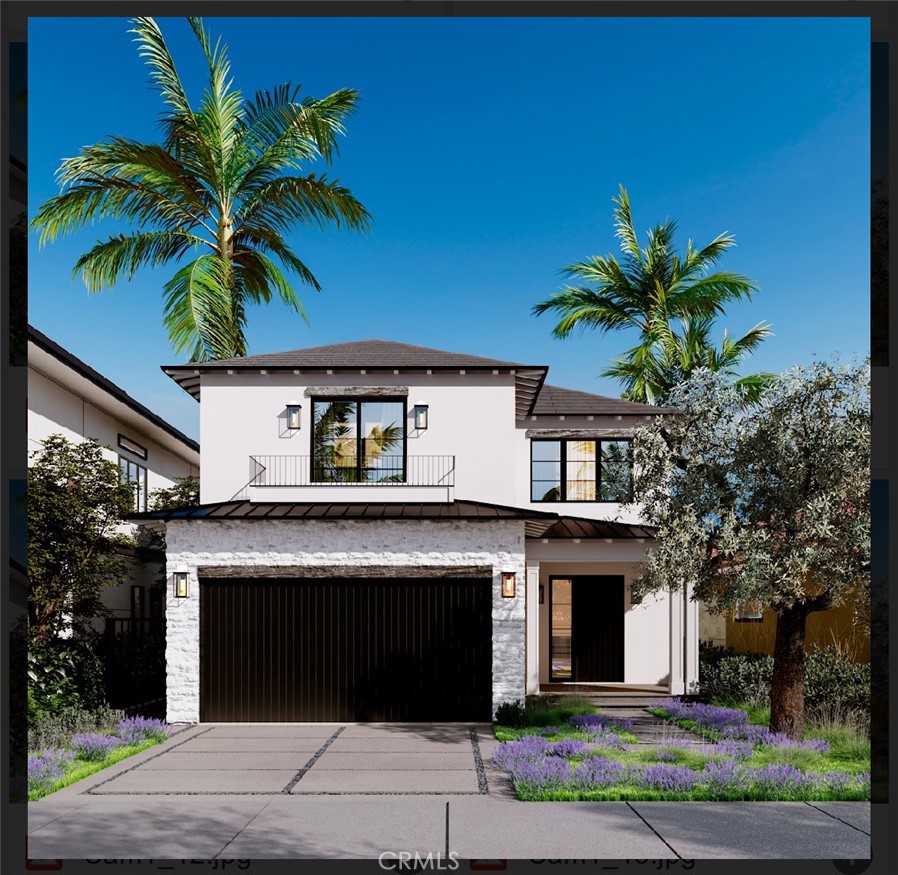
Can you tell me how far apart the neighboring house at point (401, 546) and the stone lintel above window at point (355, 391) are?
36 millimetres

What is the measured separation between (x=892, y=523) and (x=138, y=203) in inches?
750

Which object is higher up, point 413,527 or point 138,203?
point 138,203

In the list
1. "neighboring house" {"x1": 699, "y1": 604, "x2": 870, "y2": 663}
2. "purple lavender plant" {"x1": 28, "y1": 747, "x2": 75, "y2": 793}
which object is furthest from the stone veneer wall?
"neighboring house" {"x1": 699, "y1": 604, "x2": 870, "y2": 663}

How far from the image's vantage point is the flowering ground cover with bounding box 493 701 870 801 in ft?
30.0

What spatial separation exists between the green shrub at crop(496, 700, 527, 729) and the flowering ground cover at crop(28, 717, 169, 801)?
16.4 feet

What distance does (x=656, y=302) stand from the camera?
1000 inches

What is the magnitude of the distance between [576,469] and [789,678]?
7.77m

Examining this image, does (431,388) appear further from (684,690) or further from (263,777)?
(263,777)

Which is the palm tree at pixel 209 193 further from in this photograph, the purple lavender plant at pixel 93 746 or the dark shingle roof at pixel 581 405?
the purple lavender plant at pixel 93 746

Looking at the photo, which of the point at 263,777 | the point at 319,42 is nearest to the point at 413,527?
the point at 263,777

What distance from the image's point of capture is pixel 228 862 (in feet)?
19.1

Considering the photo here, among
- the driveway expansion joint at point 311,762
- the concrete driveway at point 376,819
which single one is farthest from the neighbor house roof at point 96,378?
the driveway expansion joint at point 311,762

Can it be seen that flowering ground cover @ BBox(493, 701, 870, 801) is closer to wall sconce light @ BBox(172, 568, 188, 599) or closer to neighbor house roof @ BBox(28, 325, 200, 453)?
wall sconce light @ BBox(172, 568, 188, 599)

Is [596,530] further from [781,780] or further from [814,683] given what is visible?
[781,780]
